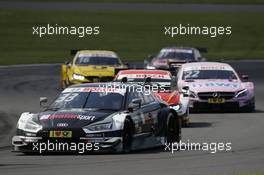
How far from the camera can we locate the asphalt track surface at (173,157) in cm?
1367

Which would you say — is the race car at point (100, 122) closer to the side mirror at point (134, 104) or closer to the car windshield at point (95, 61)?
the side mirror at point (134, 104)

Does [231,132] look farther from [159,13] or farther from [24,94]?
[159,13]

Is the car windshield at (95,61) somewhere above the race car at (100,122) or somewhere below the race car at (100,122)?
above

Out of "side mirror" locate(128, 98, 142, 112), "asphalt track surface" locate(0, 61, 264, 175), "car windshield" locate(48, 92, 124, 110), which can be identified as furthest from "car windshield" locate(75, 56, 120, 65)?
"side mirror" locate(128, 98, 142, 112)

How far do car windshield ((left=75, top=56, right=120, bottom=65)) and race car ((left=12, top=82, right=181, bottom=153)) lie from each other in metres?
16.0

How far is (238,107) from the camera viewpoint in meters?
26.0

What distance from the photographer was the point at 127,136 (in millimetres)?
16469

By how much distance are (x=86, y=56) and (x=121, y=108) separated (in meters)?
17.7

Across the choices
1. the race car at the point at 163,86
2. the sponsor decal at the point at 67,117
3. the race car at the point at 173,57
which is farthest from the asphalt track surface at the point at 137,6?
the sponsor decal at the point at 67,117

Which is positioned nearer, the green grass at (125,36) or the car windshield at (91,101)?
the car windshield at (91,101)

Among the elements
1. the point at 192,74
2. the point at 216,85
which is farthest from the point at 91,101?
the point at 192,74

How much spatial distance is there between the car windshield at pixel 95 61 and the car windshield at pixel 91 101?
16.5 metres

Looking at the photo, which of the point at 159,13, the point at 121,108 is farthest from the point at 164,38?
the point at 121,108

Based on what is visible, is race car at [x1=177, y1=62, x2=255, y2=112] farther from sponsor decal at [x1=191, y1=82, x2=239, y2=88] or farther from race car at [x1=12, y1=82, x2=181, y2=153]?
race car at [x1=12, y1=82, x2=181, y2=153]
